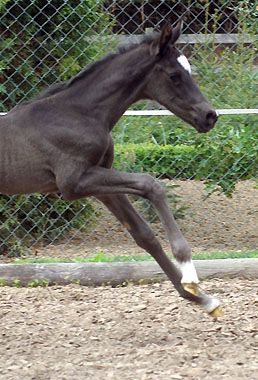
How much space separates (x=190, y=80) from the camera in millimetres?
4223

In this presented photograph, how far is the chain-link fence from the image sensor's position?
6059mm

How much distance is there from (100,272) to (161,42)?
210cm

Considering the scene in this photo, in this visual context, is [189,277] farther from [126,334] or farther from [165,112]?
[165,112]

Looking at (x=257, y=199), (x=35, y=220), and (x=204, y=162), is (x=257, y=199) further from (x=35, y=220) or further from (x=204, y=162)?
(x=35, y=220)

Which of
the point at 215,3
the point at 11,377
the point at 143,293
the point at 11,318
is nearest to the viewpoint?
the point at 11,377

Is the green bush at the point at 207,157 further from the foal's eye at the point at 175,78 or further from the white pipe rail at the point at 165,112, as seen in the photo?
the foal's eye at the point at 175,78

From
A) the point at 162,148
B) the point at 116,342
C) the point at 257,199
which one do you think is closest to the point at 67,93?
the point at 116,342

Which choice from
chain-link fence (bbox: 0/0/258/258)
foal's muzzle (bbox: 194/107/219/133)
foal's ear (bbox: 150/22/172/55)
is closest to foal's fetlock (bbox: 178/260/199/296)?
foal's muzzle (bbox: 194/107/219/133)

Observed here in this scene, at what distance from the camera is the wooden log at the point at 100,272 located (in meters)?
5.59

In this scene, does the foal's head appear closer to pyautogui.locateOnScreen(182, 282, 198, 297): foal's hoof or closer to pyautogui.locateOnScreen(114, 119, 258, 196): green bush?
pyautogui.locateOnScreen(182, 282, 198, 297): foal's hoof

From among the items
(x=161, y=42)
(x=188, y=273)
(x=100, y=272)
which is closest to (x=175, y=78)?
(x=161, y=42)

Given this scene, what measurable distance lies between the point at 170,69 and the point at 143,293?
1827 mm

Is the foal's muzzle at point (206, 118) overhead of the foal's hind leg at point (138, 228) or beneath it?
overhead

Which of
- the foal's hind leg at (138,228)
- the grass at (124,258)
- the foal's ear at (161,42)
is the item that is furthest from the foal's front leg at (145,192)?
the grass at (124,258)
